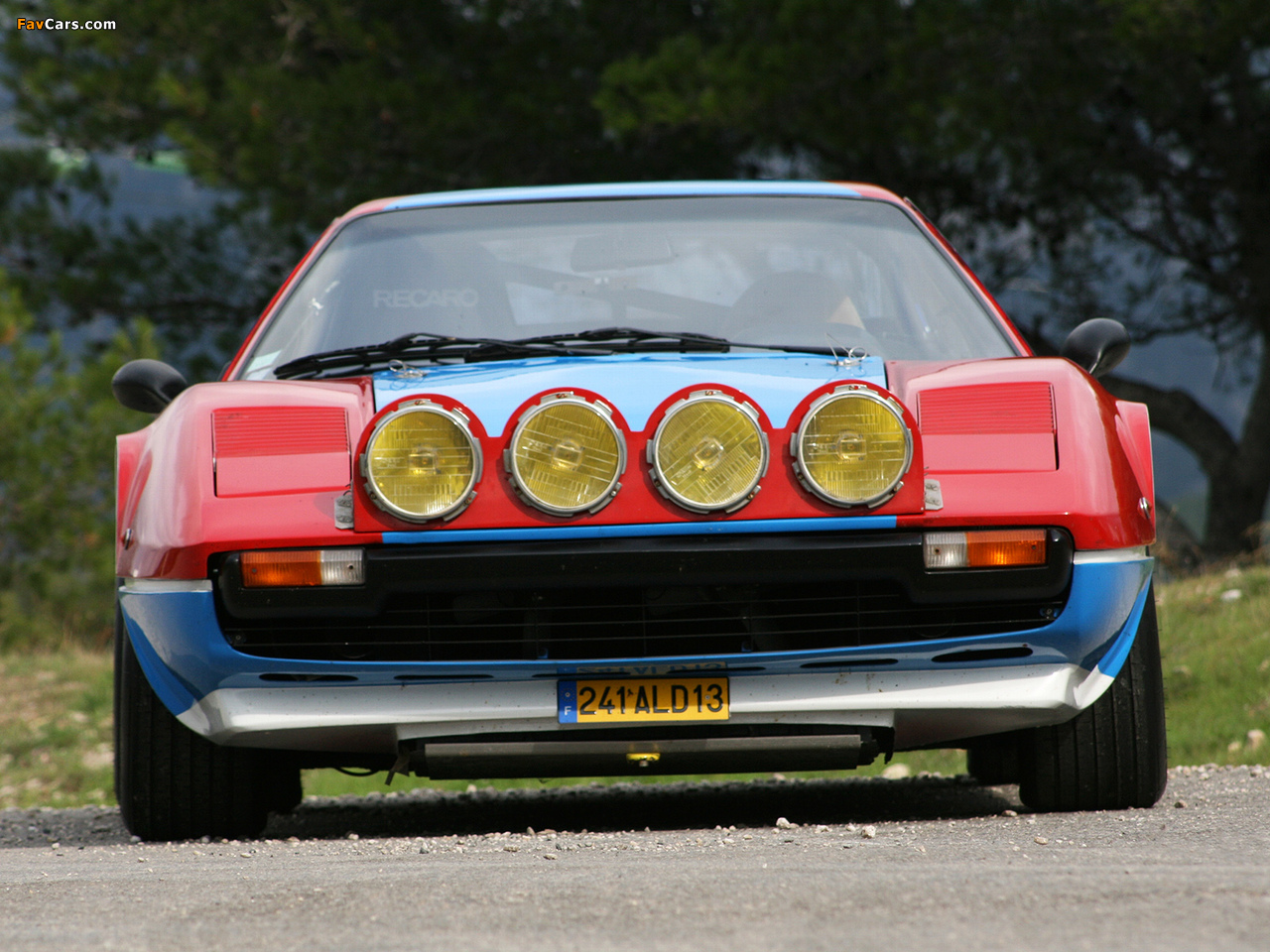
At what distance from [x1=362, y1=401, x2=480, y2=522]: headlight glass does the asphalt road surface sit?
69 centimetres

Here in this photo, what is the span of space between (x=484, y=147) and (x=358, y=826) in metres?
8.75

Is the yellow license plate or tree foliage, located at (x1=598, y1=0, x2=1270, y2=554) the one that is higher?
tree foliage, located at (x1=598, y1=0, x2=1270, y2=554)

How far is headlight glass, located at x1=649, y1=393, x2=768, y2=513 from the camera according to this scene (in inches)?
118

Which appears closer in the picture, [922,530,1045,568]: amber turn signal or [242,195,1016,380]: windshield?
[922,530,1045,568]: amber turn signal

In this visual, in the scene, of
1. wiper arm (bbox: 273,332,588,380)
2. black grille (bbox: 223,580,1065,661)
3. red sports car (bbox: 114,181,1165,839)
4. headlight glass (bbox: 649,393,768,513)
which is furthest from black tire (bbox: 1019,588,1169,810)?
wiper arm (bbox: 273,332,588,380)

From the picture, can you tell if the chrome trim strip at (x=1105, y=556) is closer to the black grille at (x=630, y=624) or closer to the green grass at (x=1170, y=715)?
the black grille at (x=630, y=624)

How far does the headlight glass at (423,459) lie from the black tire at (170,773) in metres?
0.81

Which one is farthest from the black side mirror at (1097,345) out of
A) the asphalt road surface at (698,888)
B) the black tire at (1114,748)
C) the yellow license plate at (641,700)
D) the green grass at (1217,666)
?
the green grass at (1217,666)

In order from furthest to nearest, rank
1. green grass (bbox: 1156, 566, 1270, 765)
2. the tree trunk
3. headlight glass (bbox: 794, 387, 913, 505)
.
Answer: the tree trunk < green grass (bbox: 1156, 566, 1270, 765) < headlight glass (bbox: 794, 387, 913, 505)

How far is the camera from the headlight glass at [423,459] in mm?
2994

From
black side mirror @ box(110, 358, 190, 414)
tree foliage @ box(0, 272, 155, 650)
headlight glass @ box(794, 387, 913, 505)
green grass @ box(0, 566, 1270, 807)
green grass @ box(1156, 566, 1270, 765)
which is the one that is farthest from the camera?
tree foliage @ box(0, 272, 155, 650)

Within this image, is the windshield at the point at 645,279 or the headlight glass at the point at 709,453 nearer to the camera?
the headlight glass at the point at 709,453

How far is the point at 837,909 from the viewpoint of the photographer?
2.10 m

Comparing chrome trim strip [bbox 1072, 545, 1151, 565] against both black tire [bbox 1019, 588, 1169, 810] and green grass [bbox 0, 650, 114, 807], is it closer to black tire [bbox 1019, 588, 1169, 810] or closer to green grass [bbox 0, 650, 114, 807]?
black tire [bbox 1019, 588, 1169, 810]
